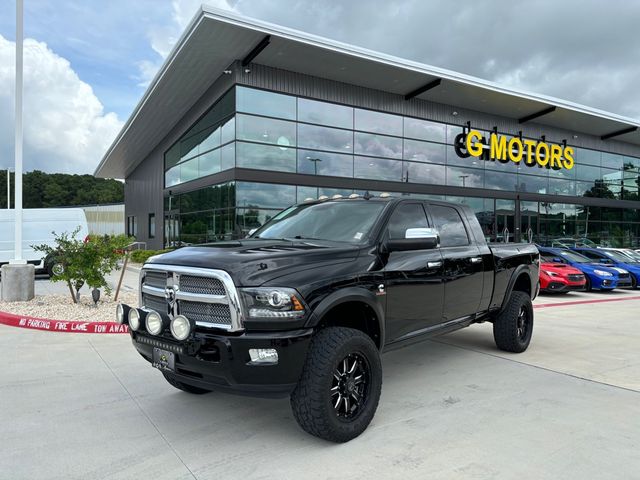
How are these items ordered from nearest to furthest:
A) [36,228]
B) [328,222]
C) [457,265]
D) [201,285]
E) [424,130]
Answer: [201,285] < [328,222] < [457,265] < [36,228] < [424,130]

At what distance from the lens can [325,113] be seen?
2003cm

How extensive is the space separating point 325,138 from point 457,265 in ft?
51.4

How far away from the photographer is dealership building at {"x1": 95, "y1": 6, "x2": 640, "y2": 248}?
17.8 meters

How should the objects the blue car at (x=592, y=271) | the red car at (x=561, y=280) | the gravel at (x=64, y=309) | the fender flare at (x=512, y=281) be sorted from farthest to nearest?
1. the blue car at (x=592, y=271)
2. the red car at (x=561, y=280)
3. the gravel at (x=64, y=309)
4. the fender flare at (x=512, y=281)

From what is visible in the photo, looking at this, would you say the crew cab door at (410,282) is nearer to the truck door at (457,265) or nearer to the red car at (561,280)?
the truck door at (457,265)

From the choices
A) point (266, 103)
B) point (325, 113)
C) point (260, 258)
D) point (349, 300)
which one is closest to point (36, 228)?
point (266, 103)

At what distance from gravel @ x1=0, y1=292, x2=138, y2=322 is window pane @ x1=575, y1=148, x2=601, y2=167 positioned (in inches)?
1189

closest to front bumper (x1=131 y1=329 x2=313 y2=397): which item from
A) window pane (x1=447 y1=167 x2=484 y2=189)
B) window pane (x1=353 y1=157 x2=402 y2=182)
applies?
window pane (x1=353 y1=157 x2=402 y2=182)

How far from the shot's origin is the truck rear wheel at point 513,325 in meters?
6.20

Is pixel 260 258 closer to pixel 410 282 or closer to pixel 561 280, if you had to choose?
pixel 410 282

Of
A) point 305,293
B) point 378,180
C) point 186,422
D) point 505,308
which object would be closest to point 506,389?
point 505,308

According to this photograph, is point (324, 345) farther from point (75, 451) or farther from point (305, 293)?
point (75, 451)

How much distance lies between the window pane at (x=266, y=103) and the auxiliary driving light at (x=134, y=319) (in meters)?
15.0

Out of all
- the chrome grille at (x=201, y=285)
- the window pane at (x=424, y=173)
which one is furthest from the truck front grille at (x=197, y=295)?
the window pane at (x=424, y=173)
